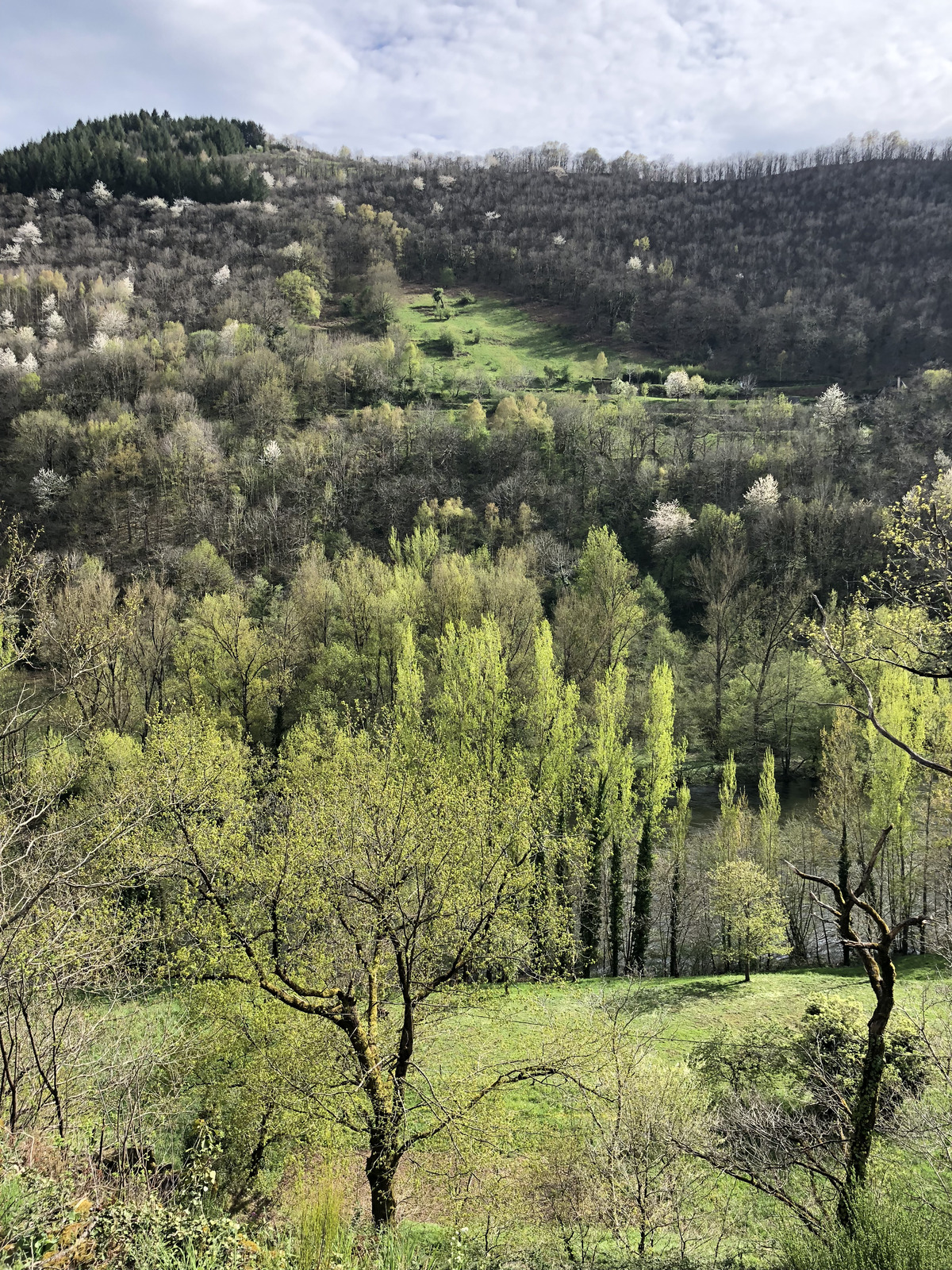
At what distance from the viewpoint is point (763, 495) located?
5259 centimetres

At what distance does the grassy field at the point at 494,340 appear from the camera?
85.7m

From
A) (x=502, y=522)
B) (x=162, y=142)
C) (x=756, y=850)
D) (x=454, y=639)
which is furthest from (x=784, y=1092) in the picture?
(x=162, y=142)

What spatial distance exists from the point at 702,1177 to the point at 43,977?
1100 cm

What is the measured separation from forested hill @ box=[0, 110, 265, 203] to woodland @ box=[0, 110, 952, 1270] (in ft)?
20.7

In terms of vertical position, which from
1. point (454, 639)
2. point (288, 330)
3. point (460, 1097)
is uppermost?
point (288, 330)

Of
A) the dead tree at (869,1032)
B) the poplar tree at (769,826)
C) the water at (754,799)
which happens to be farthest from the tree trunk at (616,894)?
the dead tree at (869,1032)

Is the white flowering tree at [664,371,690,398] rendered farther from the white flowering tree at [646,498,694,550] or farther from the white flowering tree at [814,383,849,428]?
the white flowering tree at [646,498,694,550]

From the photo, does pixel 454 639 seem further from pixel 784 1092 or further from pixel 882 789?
pixel 784 1092

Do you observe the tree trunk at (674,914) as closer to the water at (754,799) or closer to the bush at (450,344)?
the water at (754,799)

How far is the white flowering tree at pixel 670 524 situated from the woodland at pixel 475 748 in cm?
34

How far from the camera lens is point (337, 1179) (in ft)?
35.7

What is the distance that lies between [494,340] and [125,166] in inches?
3049

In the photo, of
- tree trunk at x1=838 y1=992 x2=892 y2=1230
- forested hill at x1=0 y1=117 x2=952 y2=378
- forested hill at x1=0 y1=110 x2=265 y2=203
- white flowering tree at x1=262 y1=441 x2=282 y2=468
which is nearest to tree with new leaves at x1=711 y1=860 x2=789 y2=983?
tree trunk at x1=838 y1=992 x2=892 y2=1230

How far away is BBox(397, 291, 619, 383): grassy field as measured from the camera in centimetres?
8569
